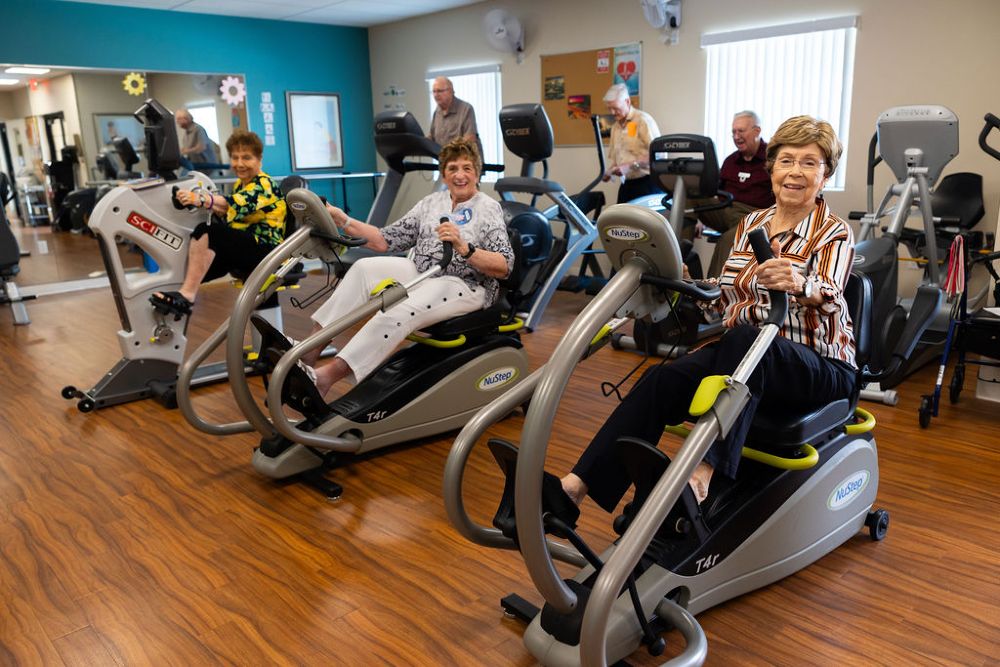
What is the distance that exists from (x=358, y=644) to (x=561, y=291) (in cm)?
462

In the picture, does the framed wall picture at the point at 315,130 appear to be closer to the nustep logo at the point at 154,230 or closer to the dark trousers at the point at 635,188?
the dark trousers at the point at 635,188

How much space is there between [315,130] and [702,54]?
435 centimetres

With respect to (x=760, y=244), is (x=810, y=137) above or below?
above

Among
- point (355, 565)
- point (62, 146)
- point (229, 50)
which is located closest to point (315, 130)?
point (229, 50)

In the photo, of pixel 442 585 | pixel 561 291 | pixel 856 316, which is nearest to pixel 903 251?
pixel 561 291

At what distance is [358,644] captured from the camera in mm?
1921

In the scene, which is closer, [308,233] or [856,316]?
[856,316]

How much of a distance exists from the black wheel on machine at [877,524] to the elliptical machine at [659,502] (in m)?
0.12

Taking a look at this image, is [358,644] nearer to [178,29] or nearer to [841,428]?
[841,428]

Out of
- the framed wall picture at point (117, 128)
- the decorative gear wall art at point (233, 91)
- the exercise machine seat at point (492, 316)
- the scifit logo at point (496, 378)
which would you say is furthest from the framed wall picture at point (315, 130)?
the scifit logo at point (496, 378)

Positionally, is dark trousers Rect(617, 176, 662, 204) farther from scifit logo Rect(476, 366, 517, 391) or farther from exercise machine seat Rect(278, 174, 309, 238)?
scifit logo Rect(476, 366, 517, 391)

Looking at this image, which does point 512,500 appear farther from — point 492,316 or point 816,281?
point 492,316

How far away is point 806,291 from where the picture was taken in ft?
6.03

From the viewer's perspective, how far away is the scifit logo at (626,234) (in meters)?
1.65
